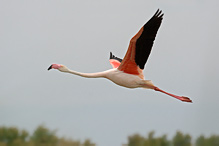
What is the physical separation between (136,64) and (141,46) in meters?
0.73

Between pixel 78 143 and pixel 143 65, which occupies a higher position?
pixel 143 65

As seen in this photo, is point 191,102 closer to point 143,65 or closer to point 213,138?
point 143,65

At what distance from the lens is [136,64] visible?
1352cm

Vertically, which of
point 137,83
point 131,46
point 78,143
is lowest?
point 78,143

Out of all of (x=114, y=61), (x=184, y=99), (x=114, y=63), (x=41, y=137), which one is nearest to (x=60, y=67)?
(x=114, y=63)

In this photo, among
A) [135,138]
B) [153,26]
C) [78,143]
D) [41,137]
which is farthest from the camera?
[135,138]

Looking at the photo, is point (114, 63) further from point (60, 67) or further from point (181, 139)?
point (181, 139)

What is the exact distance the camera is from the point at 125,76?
13.6 metres

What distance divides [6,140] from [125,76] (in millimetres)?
15442

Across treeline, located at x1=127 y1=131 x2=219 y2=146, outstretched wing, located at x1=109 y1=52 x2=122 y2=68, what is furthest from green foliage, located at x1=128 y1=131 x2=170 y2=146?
outstretched wing, located at x1=109 y1=52 x2=122 y2=68

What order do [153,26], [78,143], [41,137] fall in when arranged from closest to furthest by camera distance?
[153,26]
[78,143]
[41,137]

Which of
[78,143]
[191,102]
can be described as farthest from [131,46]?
[78,143]

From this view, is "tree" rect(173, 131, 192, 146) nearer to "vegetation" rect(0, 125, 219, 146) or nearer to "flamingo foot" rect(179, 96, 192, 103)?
"vegetation" rect(0, 125, 219, 146)

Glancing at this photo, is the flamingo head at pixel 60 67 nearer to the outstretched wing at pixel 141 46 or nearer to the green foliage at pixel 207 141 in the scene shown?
the outstretched wing at pixel 141 46
